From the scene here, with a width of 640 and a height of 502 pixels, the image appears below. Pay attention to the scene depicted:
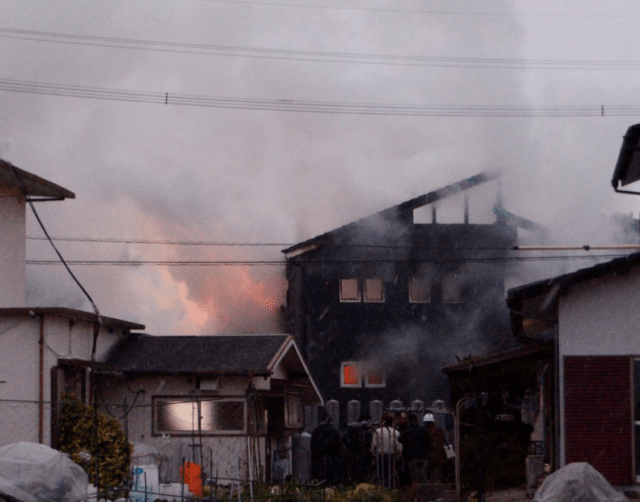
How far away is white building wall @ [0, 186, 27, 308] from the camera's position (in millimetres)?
22703

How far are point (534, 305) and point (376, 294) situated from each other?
18563 millimetres

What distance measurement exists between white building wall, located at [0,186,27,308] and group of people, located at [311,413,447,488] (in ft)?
28.7

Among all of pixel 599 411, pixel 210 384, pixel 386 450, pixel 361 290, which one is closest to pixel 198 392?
pixel 210 384

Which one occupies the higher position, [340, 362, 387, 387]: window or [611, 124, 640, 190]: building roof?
[611, 124, 640, 190]: building roof

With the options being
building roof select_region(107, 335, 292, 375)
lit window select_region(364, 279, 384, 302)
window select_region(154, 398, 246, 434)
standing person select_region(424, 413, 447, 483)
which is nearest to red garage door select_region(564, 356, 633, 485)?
standing person select_region(424, 413, 447, 483)

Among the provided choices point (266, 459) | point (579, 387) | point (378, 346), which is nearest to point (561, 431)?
point (579, 387)

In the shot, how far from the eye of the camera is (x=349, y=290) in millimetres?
34969

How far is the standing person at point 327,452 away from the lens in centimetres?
1770

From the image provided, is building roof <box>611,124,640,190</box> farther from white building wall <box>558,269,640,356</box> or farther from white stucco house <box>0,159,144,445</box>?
white stucco house <box>0,159,144,445</box>

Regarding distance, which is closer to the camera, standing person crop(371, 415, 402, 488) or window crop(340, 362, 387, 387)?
standing person crop(371, 415, 402, 488)

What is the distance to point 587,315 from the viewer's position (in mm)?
15219

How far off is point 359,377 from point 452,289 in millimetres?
4632

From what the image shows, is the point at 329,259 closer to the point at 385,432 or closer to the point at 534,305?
the point at 385,432

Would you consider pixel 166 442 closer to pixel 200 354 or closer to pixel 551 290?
pixel 200 354
